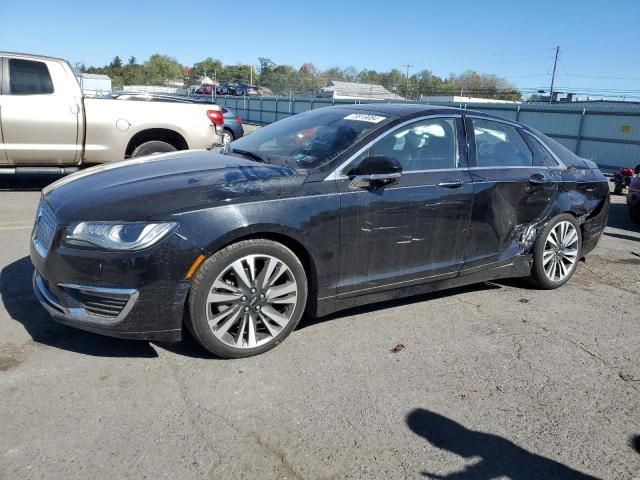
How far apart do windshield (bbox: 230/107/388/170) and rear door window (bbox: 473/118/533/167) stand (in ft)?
3.04

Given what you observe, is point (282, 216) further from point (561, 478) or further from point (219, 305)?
point (561, 478)

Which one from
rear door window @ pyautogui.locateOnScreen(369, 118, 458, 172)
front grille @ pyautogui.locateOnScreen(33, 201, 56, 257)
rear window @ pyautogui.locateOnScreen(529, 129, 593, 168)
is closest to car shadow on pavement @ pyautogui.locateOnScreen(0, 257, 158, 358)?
front grille @ pyautogui.locateOnScreen(33, 201, 56, 257)

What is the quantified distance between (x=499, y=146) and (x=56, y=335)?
146 inches

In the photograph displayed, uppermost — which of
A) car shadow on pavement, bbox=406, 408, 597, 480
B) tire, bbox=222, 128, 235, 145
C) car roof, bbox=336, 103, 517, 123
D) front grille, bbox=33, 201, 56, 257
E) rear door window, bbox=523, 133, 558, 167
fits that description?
car roof, bbox=336, 103, 517, 123

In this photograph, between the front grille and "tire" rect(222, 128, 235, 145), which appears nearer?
the front grille

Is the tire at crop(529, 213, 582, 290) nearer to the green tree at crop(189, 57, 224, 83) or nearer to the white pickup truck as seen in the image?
the white pickup truck

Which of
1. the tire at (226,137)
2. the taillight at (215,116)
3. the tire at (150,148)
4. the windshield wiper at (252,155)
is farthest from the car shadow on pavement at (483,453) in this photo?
the taillight at (215,116)

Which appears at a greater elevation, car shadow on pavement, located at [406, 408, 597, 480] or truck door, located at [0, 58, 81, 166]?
truck door, located at [0, 58, 81, 166]

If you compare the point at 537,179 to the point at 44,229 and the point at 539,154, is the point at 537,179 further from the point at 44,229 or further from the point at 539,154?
the point at 44,229

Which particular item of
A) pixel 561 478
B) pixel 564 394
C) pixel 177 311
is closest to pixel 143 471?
pixel 177 311

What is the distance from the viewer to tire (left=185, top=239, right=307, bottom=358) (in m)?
3.21

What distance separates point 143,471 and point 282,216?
1.62 meters

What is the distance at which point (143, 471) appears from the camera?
7.80 feet

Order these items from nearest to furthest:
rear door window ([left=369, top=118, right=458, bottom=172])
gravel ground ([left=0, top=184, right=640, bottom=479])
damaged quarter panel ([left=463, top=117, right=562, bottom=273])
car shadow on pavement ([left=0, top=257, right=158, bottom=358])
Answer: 1. gravel ground ([left=0, top=184, right=640, bottom=479])
2. car shadow on pavement ([left=0, top=257, right=158, bottom=358])
3. rear door window ([left=369, top=118, right=458, bottom=172])
4. damaged quarter panel ([left=463, top=117, right=562, bottom=273])
